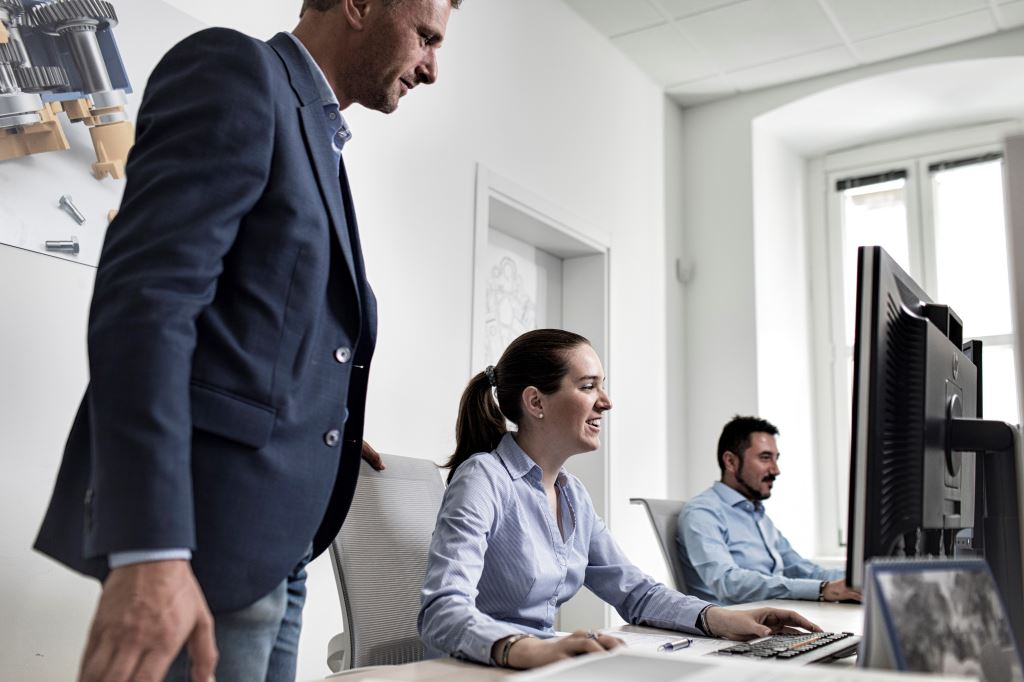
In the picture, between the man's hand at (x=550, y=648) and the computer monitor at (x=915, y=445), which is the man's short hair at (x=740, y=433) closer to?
the computer monitor at (x=915, y=445)

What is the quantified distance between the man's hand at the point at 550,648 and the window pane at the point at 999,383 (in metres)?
3.82

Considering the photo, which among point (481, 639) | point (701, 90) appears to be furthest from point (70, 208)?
point (701, 90)

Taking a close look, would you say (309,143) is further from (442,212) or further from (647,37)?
(647,37)

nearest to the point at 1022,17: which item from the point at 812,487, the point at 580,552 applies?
the point at 812,487

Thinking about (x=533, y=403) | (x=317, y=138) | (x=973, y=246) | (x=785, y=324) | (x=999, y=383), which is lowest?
(x=533, y=403)

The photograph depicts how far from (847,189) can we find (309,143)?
4.37 metres

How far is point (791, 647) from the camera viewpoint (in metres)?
1.16

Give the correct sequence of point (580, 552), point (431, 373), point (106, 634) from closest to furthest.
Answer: point (106, 634)
point (580, 552)
point (431, 373)

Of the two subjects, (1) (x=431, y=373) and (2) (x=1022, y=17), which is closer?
(1) (x=431, y=373)

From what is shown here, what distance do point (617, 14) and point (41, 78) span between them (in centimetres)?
262

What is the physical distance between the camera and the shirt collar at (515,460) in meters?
1.66

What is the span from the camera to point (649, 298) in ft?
13.9

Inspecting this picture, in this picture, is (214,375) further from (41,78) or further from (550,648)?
(41,78)

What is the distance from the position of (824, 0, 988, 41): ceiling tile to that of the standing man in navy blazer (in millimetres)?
3368
